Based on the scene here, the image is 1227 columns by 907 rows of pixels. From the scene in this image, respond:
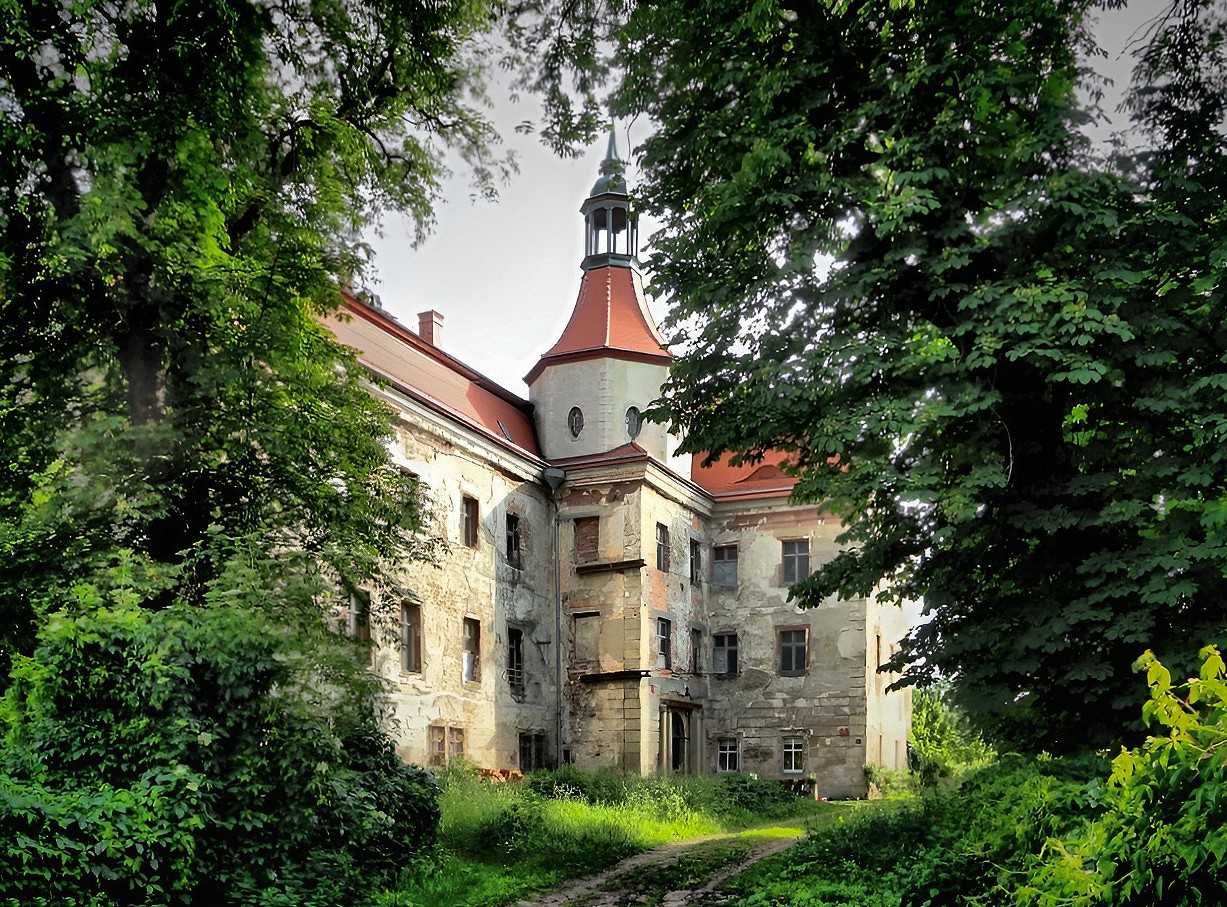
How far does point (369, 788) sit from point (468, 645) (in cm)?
1110

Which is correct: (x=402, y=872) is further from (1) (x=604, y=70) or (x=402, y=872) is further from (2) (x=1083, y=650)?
(1) (x=604, y=70)

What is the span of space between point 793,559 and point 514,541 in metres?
8.23

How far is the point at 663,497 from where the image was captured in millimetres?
28000

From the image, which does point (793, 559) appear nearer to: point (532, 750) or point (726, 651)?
point (726, 651)

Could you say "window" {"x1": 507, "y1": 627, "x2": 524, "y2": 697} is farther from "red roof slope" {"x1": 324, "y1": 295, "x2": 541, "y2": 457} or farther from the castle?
"red roof slope" {"x1": 324, "y1": 295, "x2": 541, "y2": 457}

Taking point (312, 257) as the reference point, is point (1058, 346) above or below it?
below

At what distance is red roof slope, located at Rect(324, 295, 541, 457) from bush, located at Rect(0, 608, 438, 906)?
30.7 feet

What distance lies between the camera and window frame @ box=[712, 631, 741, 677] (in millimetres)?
29828

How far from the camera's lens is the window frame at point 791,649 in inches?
1150

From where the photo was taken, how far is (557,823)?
596 inches

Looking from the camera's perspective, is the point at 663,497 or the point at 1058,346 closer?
the point at 1058,346

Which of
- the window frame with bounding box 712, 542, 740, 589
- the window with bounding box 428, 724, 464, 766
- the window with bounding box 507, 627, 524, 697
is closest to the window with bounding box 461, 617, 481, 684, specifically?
the window with bounding box 428, 724, 464, 766

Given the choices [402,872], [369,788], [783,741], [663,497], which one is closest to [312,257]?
[369,788]

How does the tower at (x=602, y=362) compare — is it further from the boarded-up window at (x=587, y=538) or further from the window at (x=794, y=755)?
the window at (x=794, y=755)
